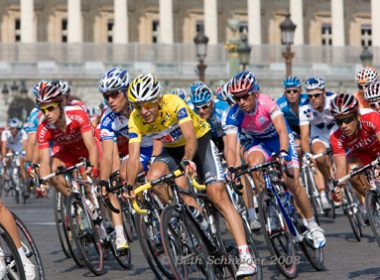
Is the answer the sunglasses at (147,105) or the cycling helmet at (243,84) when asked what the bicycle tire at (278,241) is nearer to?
the cycling helmet at (243,84)

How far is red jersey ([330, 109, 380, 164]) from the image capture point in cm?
1211

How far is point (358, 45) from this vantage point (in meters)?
92.8

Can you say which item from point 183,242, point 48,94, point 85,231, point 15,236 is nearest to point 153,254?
point 183,242

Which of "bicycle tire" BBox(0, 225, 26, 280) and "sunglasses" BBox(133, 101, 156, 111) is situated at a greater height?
"sunglasses" BBox(133, 101, 156, 111)

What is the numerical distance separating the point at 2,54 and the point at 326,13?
2642 centimetres

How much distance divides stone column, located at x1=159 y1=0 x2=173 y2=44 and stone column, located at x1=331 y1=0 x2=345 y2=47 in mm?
10746

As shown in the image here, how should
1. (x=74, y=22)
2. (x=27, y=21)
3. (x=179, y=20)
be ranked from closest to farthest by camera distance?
(x=27, y=21) → (x=74, y=22) → (x=179, y=20)

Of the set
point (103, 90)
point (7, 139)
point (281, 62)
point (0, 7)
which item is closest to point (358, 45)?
point (281, 62)

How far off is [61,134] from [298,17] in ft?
253

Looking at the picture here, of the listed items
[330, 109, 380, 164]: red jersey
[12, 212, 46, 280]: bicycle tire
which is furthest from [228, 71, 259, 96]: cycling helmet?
[12, 212, 46, 280]: bicycle tire

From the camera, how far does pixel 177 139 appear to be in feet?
35.0

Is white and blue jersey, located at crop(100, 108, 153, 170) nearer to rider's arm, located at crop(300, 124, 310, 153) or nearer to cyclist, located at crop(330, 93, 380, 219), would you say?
cyclist, located at crop(330, 93, 380, 219)

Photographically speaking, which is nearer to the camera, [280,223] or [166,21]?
[280,223]

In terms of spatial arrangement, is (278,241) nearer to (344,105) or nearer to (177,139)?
(177,139)
